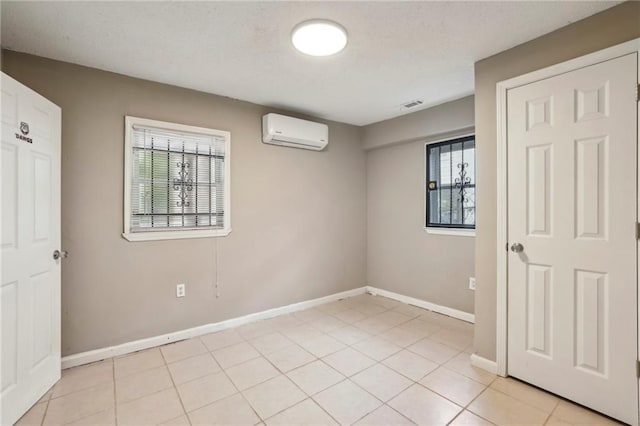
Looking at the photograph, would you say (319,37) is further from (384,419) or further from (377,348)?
(377,348)

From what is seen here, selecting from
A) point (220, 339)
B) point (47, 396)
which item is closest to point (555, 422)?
point (220, 339)

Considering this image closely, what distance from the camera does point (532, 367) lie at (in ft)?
6.77

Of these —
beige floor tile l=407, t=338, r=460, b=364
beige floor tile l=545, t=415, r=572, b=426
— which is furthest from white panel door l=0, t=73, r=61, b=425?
beige floor tile l=545, t=415, r=572, b=426

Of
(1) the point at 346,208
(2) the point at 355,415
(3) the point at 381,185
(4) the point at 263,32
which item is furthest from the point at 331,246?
(4) the point at 263,32

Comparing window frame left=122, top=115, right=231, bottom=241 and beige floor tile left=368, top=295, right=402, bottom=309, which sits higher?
window frame left=122, top=115, right=231, bottom=241

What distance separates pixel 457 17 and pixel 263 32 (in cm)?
121

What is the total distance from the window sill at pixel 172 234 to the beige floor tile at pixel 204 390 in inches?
50.2

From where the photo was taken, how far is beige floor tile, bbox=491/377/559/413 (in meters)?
1.89

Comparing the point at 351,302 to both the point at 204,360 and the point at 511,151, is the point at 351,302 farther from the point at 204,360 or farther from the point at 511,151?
the point at 511,151

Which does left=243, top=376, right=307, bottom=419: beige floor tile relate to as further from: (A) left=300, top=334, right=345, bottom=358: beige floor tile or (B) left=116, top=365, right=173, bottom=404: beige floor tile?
(B) left=116, top=365, right=173, bottom=404: beige floor tile

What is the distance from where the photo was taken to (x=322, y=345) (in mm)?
2752

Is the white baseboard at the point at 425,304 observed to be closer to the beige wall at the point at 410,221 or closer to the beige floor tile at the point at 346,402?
the beige wall at the point at 410,221

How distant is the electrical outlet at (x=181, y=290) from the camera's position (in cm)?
286

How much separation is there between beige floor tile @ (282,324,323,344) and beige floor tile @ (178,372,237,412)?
2.69 ft
